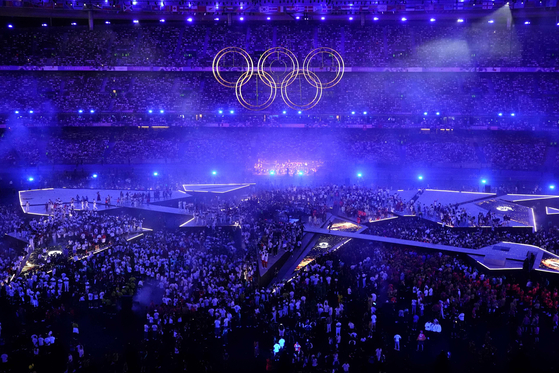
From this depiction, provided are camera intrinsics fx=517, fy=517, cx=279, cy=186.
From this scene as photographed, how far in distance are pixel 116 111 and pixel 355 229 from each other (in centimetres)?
2589

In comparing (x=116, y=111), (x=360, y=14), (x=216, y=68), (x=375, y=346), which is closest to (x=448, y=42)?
(x=360, y=14)

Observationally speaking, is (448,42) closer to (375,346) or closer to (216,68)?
(216,68)

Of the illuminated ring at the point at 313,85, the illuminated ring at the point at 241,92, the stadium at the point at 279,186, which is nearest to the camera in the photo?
the stadium at the point at 279,186

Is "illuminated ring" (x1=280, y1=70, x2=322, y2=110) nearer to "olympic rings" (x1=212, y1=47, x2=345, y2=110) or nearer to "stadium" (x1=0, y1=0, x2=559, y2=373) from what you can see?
"olympic rings" (x1=212, y1=47, x2=345, y2=110)

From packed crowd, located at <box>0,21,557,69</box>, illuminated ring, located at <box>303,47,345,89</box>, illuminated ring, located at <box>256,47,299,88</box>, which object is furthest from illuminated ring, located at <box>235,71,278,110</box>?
illuminated ring, located at <box>303,47,345,89</box>

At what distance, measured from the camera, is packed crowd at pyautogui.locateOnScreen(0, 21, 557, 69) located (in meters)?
44.1

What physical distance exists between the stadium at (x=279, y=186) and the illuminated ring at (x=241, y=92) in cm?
20

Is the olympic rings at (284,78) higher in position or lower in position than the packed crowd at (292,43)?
lower

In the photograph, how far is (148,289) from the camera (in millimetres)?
20438

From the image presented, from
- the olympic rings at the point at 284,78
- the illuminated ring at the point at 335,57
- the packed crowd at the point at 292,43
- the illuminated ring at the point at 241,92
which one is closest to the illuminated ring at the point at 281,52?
the olympic rings at the point at 284,78

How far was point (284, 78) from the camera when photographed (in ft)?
146

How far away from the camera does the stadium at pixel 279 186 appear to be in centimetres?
1714

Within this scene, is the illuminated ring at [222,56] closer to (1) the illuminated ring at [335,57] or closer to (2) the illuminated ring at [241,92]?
(2) the illuminated ring at [241,92]

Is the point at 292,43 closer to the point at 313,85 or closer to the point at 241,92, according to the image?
the point at 313,85
